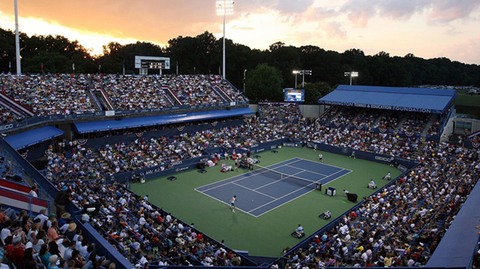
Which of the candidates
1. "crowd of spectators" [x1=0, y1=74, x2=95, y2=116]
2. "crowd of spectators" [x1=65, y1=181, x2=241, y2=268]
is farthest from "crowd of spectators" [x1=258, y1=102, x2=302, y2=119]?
"crowd of spectators" [x1=65, y1=181, x2=241, y2=268]

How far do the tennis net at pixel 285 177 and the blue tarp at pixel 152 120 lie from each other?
38.6 ft

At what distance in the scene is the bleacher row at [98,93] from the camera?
1309 inches

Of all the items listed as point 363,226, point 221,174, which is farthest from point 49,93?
point 363,226

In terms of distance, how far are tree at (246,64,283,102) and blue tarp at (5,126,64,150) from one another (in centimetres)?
4282

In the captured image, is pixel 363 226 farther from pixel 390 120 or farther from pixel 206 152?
pixel 390 120

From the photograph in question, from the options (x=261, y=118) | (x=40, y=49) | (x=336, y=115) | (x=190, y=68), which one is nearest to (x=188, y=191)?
(x=261, y=118)

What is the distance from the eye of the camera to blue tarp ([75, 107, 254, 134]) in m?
35.2

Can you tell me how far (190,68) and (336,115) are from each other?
4596 cm

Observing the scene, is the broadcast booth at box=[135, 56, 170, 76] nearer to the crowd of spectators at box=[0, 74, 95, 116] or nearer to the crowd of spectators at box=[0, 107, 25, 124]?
the crowd of spectators at box=[0, 74, 95, 116]

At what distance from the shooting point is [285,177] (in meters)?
34.9

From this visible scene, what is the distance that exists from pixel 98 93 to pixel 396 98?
39343 millimetres

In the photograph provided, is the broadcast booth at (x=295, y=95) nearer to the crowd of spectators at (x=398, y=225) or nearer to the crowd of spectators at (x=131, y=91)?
the crowd of spectators at (x=131, y=91)

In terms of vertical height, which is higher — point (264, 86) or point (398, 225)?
point (264, 86)

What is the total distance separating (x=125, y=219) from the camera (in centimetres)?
2103
